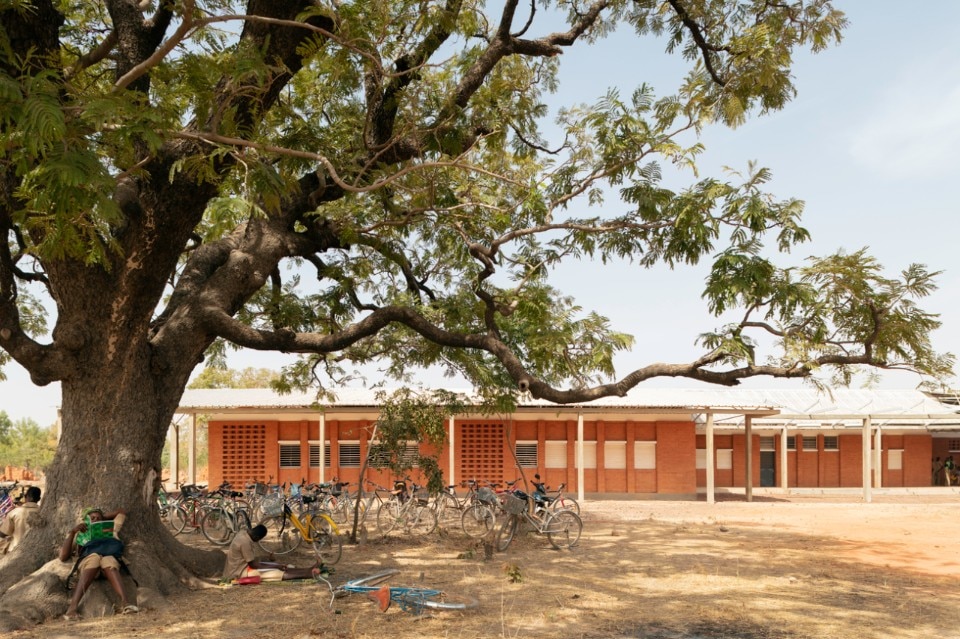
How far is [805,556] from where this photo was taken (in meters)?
11.5

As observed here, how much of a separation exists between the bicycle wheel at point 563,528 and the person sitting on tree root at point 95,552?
20.4ft

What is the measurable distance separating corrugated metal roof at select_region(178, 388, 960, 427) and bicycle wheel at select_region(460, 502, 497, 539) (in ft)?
12.6

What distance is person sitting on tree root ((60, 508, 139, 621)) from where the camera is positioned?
25.1ft

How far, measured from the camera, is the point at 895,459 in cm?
2762

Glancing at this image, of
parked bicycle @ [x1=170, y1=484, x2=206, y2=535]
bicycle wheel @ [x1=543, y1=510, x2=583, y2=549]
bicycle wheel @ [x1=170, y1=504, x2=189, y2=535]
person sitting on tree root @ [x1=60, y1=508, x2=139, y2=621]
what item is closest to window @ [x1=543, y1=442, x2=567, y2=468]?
bicycle wheel @ [x1=543, y1=510, x2=583, y2=549]

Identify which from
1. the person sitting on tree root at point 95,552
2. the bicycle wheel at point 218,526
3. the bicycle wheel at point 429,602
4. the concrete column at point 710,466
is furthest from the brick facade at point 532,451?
the bicycle wheel at point 429,602

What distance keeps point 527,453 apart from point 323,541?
455 inches

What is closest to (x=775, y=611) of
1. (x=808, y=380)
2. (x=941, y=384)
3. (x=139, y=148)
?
(x=808, y=380)

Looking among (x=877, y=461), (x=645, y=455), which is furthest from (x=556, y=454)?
(x=877, y=461)

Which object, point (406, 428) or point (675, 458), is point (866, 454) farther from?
point (406, 428)

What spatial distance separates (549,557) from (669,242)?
198 inches

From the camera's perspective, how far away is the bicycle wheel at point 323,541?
10747mm

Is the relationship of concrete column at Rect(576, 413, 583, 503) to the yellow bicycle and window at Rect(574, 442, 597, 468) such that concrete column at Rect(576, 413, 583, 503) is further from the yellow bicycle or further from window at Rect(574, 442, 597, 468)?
the yellow bicycle

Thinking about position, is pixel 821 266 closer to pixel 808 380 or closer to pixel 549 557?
pixel 808 380
